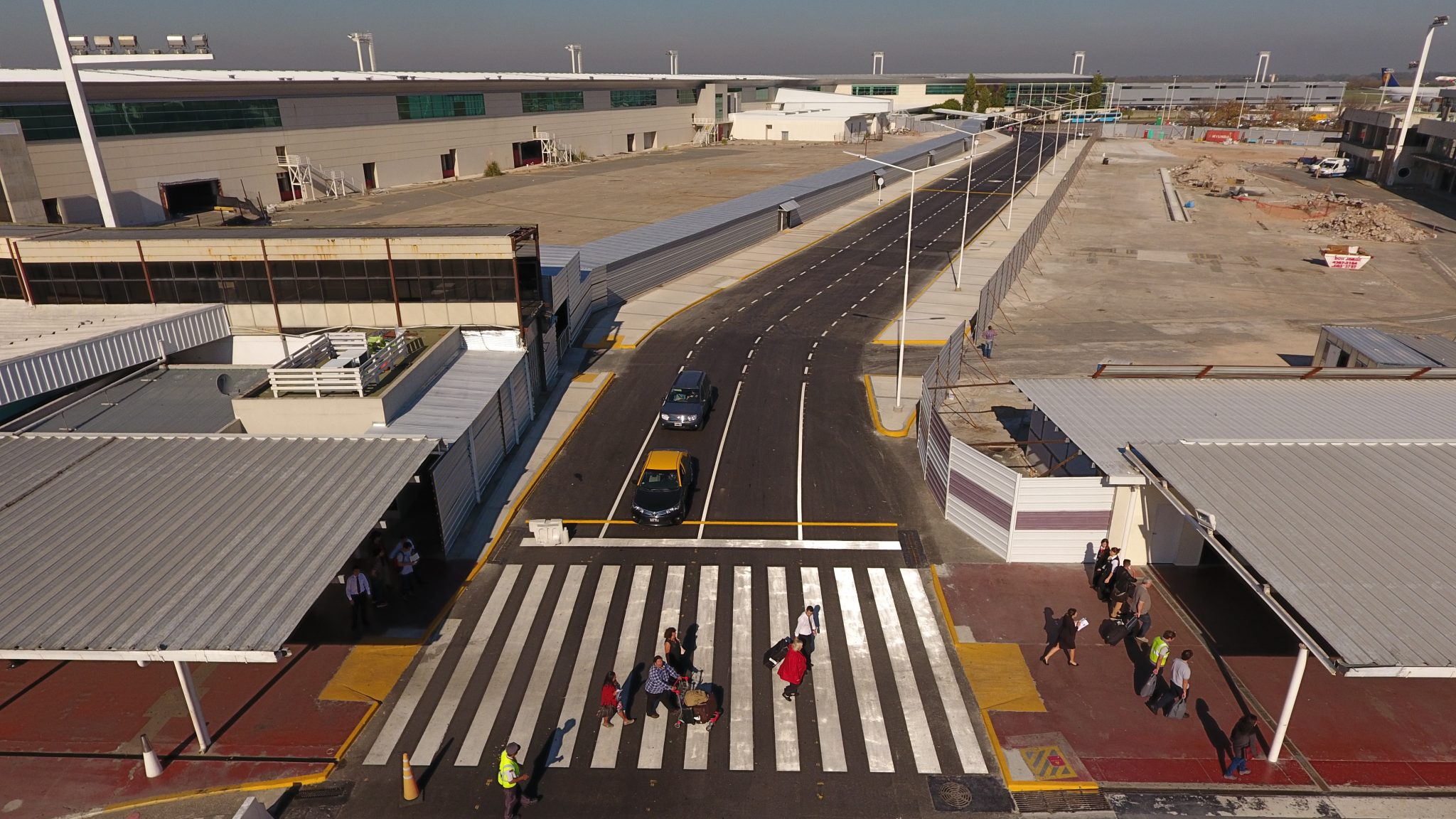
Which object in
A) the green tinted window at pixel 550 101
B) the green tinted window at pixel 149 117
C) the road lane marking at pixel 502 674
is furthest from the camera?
the green tinted window at pixel 550 101

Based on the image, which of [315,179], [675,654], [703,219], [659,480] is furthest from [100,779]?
[315,179]

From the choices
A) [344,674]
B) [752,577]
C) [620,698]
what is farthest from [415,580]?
[752,577]

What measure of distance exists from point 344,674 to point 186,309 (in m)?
18.9

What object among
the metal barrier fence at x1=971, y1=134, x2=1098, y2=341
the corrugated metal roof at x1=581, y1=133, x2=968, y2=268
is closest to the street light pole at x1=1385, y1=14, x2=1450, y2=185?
the metal barrier fence at x1=971, y1=134, x2=1098, y2=341

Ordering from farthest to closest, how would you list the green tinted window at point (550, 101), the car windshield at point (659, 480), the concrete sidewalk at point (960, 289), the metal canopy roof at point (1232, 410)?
1. the green tinted window at point (550, 101)
2. the concrete sidewalk at point (960, 289)
3. the car windshield at point (659, 480)
4. the metal canopy roof at point (1232, 410)

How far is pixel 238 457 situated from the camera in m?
21.0

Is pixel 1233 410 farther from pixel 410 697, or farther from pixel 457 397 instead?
pixel 457 397

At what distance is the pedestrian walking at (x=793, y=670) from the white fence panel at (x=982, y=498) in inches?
316

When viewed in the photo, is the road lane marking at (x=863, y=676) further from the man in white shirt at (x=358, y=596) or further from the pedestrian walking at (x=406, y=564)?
the man in white shirt at (x=358, y=596)

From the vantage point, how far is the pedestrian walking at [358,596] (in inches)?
757

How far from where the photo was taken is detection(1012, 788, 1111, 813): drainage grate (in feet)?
47.8

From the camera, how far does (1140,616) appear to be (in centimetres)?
1881

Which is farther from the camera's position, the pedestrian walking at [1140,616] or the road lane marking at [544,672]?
the pedestrian walking at [1140,616]

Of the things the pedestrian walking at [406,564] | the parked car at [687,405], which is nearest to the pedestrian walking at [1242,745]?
the pedestrian walking at [406,564]
